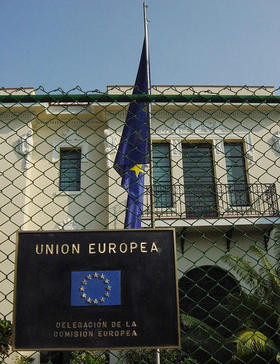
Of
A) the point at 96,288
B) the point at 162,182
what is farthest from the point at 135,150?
the point at 162,182

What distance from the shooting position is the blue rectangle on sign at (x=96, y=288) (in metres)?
2.24

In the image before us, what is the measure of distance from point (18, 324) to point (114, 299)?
0.54 metres

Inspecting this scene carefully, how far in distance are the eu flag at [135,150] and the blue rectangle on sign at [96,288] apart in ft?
2.32

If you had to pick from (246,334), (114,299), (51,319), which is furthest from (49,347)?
(246,334)

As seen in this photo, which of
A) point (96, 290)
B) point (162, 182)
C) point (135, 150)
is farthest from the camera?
point (162, 182)

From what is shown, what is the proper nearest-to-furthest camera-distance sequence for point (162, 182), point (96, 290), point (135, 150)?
1. point (96, 290)
2. point (135, 150)
3. point (162, 182)

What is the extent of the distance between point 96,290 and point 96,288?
0.04ft

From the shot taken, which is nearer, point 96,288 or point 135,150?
point 96,288

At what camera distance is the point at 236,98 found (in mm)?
2945

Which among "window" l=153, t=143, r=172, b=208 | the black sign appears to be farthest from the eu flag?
"window" l=153, t=143, r=172, b=208

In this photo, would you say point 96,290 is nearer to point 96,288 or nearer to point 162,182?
point 96,288

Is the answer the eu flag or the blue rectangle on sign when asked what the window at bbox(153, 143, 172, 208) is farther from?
the blue rectangle on sign

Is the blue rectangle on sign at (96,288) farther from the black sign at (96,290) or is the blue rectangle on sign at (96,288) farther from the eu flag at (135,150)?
the eu flag at (135,150)

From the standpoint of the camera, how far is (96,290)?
88.7 inches
